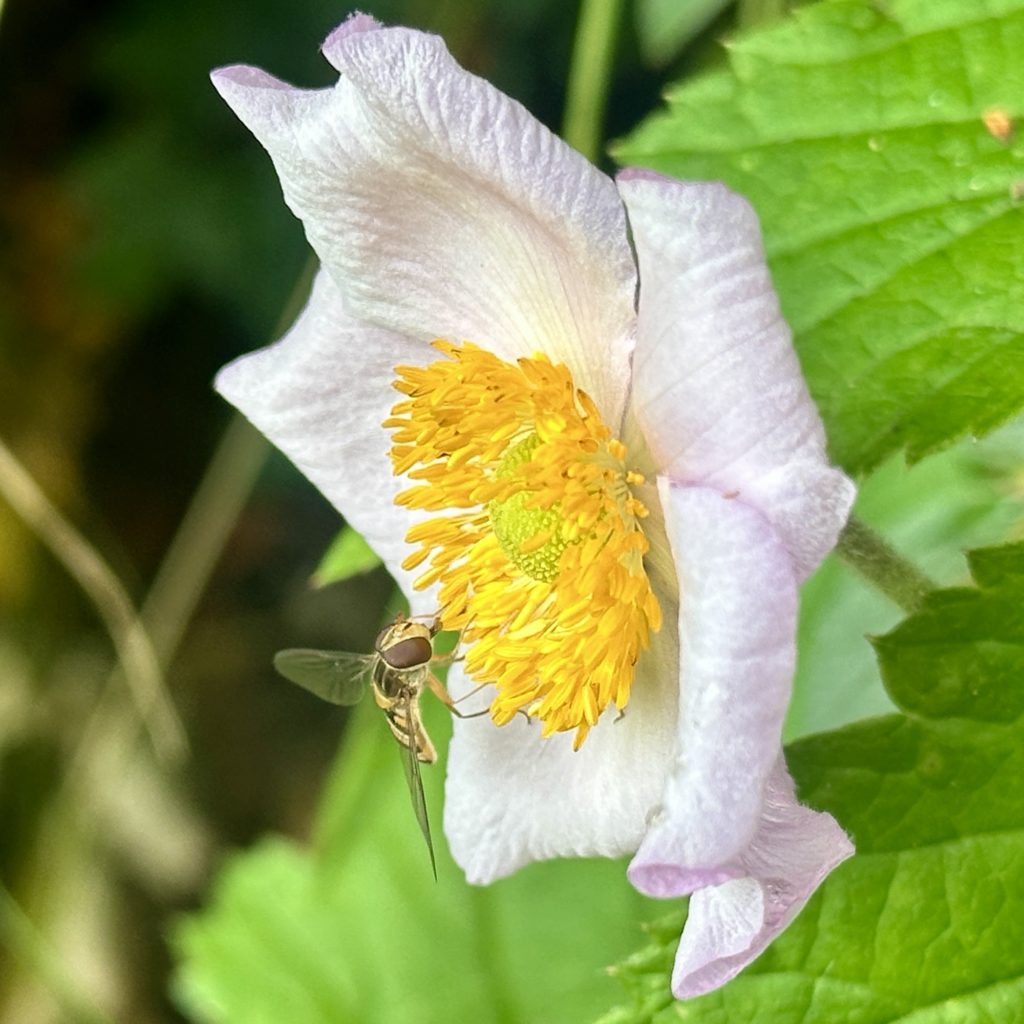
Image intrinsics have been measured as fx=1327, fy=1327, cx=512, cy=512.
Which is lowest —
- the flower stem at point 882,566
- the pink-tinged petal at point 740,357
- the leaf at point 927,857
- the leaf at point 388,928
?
the leaf at point 388,928

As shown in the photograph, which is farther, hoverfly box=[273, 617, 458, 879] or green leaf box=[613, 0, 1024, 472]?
hoverfly box=[273, 617, 458, 879]

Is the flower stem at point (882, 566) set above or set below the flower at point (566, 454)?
below

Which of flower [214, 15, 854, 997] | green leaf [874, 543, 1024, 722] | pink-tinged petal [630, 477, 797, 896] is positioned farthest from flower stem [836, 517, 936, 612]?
pink-tinged petal [630, 477, 797, 896]

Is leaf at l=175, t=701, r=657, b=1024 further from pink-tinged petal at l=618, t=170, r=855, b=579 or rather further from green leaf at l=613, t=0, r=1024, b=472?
pink-tinged petal at l=618, t=170, r=855, b=579

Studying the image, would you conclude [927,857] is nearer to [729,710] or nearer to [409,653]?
[729,710]

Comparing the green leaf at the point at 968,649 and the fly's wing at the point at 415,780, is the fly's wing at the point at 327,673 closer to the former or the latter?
the fly's wing at the point at 415,780

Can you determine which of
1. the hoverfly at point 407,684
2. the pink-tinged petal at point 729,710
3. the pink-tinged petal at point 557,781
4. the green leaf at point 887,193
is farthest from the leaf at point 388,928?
the pink-tinged petal at point 729,710

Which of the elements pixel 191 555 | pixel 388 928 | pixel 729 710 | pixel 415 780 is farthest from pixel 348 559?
pixel 191 555
